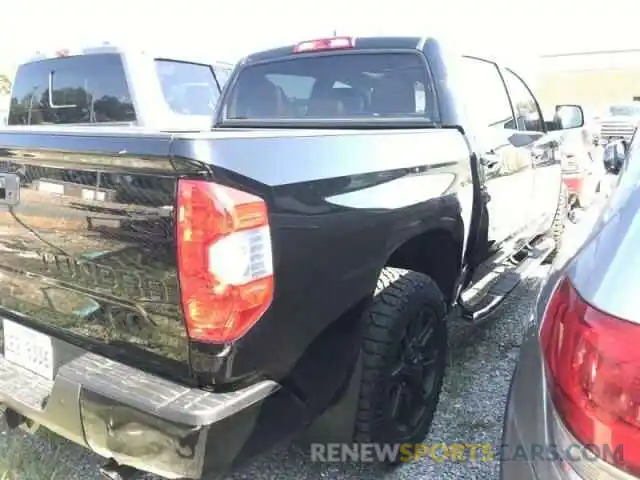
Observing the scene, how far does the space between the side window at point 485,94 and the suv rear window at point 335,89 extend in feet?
1.02

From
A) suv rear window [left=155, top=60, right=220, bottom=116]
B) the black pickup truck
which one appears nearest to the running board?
the black pickup truck

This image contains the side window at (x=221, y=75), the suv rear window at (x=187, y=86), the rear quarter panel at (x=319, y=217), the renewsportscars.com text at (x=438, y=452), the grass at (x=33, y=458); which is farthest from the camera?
the side window at (x=221, y=75)

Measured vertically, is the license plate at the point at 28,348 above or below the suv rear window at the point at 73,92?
below

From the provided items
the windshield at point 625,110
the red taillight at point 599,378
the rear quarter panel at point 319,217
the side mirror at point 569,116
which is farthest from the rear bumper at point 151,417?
the windshield at point 625,110

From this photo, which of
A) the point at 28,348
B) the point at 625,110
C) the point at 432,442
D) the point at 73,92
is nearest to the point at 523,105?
the point at 432,442

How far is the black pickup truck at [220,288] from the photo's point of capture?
187 cm

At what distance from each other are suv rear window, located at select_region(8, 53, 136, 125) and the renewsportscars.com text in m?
4.44

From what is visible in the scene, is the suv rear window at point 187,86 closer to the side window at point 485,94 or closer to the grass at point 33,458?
the side window at point 485,94

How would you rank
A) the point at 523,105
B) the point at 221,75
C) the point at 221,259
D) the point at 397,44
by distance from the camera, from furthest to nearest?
the point at 221,75
the point at 523,105
the point at 397,44
the point at 221,259

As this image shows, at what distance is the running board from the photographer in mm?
3654

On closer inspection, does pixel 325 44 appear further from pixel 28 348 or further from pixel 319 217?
pixel 28 348

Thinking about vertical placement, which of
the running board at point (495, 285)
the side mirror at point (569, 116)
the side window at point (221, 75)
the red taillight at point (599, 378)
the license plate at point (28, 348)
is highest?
the side window at point (221, 75)

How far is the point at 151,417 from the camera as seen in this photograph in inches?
74.3

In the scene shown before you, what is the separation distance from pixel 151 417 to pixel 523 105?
4.02m
